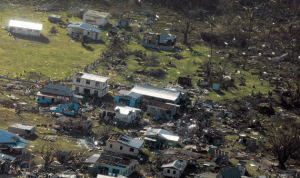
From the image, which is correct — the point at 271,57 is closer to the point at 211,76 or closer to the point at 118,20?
the point at 211,76

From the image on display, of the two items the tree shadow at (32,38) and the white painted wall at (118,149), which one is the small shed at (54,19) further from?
the white painted wall at (118,149)

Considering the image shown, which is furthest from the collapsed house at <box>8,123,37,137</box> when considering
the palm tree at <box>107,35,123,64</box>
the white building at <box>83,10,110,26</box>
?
the white building at <box>83,10,110,26</box>

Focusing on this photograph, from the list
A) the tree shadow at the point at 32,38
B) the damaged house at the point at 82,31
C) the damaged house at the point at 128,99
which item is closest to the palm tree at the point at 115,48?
the damaged house at the point at 82,31

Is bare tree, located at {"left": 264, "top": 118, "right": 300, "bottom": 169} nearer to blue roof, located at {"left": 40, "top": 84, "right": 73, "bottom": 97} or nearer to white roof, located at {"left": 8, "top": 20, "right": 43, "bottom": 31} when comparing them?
blue roof, located at {"left": 40, "top": 84, "right": 73, "bottom": 97}

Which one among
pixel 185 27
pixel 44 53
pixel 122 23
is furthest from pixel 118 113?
pixel 185 27

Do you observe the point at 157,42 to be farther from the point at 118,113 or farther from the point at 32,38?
the point at 118,113

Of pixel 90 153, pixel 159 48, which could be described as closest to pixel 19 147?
pixel 90 153
